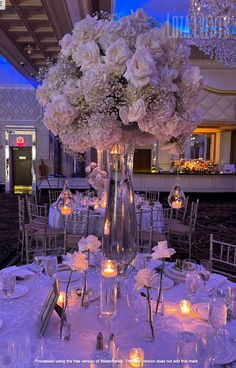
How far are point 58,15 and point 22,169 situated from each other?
9169 mm

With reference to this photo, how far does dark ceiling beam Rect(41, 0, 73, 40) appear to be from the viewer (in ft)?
17.3

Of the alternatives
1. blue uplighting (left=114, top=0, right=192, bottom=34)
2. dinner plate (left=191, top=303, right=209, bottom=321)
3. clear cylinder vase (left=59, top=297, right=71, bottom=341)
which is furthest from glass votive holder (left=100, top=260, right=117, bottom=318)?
blue uplighting (left=114, top=0, right=192, bottom=34)

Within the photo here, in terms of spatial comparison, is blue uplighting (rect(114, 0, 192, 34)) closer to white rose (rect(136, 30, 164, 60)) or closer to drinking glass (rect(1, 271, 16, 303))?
white rose (rect(136, 30, 164, 60))

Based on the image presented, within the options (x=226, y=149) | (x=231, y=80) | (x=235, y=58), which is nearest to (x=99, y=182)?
(x=235, y=58)

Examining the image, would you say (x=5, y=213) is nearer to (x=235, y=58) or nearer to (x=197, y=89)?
(x=235, y=58)

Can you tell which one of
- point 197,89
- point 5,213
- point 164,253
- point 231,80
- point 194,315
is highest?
point 231,80

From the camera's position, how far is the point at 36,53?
27.6 feet

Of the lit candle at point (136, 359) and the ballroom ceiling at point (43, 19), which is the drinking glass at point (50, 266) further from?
the ballroom ceiling at point (43, 19)

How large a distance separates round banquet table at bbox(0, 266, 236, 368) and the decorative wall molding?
40.0ft

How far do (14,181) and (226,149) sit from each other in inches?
357

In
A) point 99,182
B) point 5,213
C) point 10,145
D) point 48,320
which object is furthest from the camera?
point 10,145

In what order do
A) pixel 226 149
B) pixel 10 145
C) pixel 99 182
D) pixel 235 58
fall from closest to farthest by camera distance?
pixel 99 182, pixel 235 58, pixel 226 149, pixel 10 145

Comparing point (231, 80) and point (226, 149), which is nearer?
point (231, 80)

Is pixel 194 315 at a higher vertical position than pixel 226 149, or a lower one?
lower
